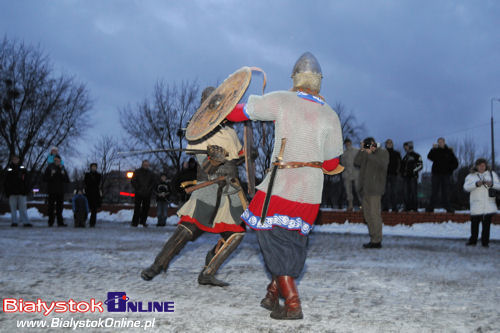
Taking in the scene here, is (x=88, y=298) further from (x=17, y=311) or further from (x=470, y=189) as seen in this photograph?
(x=470, y=189)

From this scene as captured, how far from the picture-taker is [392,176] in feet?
44.7

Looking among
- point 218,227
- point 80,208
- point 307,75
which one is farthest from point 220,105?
point 80,208

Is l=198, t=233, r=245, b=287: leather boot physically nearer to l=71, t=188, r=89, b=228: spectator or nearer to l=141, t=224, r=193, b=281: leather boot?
l=141, t=224, r=193, b=281: leather boot

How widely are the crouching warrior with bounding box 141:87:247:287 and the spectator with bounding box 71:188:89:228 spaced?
933 centimetres

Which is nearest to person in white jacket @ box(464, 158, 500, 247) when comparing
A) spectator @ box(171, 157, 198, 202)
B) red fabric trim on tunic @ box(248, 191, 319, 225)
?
spectator @ box(171, 157, 198, 202)

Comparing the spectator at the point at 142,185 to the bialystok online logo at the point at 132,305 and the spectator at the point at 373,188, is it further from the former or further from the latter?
the bialystok online logo at the point at 132,305

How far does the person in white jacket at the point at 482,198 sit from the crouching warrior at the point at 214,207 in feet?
21.1

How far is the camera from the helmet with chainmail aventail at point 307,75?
3762mm

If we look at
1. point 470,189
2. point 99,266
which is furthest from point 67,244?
point 470,189

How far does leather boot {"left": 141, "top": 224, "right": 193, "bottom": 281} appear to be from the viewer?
4719mm

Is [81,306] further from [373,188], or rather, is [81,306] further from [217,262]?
[373,188]

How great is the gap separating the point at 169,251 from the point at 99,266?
151cm

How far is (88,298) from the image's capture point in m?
3.97

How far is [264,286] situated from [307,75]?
7.05 ft
